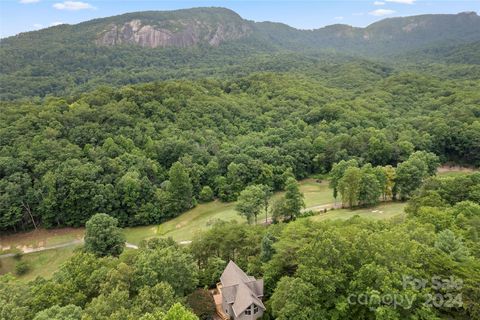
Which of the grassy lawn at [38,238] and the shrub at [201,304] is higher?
the shrub at [201,304]

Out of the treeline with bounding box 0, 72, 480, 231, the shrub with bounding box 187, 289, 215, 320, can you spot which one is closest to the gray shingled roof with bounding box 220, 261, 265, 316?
the shrub with bounding box 187, 289, 215, 320

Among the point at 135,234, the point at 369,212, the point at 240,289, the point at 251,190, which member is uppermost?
the point at 240,289

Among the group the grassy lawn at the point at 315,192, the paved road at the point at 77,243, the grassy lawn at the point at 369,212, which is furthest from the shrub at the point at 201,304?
the grassy lawn at the point at 315,192

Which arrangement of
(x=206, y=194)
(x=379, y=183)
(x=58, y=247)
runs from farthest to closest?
(x=206, y=194) < (x=379, y=183) < (x=58, y=247)

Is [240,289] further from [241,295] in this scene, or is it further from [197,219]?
[197,219]

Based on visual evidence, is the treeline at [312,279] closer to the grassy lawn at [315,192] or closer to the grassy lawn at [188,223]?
the grassy lawn at [188,223]

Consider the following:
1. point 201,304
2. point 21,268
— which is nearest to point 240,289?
point 201,304

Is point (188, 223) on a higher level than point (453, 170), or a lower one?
lower

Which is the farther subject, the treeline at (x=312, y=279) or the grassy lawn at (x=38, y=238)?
the grassy lawn at (x=38, y=238)

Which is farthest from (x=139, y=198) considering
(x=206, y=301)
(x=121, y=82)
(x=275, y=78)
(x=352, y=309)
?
(x=121, y=82)
